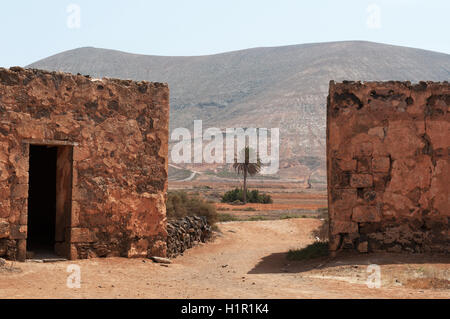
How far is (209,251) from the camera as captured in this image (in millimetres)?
13180

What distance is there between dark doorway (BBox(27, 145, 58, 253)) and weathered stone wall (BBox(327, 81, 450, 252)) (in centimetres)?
571

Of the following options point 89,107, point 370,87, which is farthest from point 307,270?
point 89,107

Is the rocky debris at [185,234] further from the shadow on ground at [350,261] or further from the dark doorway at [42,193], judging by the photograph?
the dark doorway at [42,193]

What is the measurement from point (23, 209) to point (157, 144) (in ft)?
8.53

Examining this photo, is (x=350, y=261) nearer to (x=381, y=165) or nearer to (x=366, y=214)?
(x=366, y=214)

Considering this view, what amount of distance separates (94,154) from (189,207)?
793cm

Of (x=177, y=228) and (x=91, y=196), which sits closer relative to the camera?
(x=91, y=196)

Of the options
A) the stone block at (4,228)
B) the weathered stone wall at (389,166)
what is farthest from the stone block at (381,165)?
the stone block at (4,228)

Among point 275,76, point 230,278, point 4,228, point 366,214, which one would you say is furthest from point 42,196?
point 275,76

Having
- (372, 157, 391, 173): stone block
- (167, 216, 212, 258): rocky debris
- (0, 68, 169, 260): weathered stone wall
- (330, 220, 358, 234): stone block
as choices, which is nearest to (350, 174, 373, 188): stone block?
(372, 157, 391, 173): stone block

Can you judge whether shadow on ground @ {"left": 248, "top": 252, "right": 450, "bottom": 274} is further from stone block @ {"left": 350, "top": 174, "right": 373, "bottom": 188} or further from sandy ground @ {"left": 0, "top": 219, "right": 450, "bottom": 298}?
stone block @ {"left": 350, "top": 174, "right": 373, "bottom": 188}

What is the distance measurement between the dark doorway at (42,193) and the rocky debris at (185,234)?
2.44 m

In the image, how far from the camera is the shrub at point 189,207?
A: 52.1 ft
